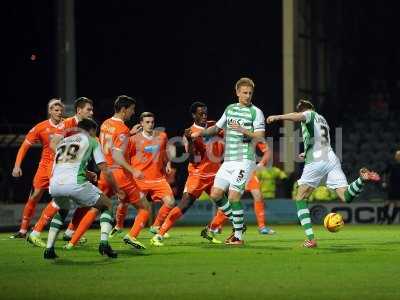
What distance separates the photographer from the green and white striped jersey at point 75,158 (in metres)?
11.6

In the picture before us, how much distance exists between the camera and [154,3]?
1128 inches

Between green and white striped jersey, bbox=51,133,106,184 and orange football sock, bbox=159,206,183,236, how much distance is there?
3.05 metres

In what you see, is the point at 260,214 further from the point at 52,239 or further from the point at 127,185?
the point at 52,239

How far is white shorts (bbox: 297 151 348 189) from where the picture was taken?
13.6 m

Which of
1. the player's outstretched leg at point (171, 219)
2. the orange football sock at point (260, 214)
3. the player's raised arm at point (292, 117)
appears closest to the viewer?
the player's raised arm at point (292, 117)

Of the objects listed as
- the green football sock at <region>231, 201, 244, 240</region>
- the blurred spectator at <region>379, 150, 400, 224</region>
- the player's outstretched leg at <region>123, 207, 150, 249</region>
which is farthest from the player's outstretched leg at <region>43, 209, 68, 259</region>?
the blurred spectator at <region>379, 150, 400, 224</region>

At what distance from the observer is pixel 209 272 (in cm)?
1041

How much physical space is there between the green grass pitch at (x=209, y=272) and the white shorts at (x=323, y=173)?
0.91 m

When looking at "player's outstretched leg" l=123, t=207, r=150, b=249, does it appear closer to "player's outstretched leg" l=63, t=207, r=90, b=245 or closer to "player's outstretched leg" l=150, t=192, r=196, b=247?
"player's outstretched leg" l=150, t=192, r=196, b=247

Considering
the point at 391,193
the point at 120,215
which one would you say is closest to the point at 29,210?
the point at 120,215

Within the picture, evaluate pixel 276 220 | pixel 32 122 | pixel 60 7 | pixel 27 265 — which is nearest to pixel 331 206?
pixel 276 220

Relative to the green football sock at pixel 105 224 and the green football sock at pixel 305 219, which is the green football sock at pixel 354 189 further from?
the green football sock at pixel 105 224

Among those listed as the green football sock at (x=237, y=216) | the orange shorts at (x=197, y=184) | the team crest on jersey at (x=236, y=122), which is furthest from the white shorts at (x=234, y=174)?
the orange shorts at (x=197, y=184)

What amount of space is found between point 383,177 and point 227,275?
632 inches
